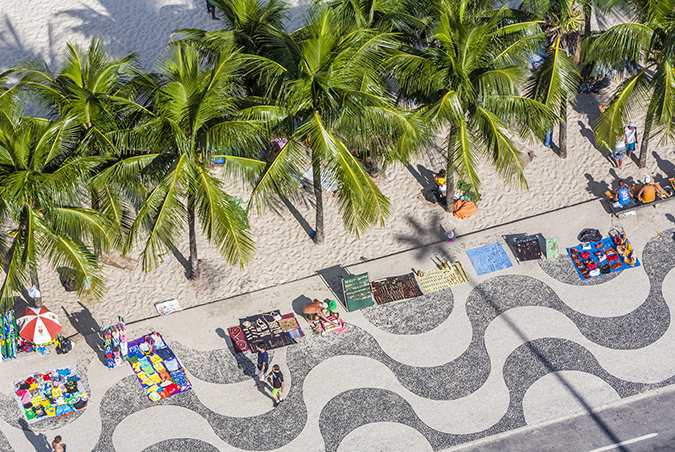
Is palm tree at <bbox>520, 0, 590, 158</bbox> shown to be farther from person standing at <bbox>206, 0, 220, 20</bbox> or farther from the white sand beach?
person standing at <bbox>206, 0, 220, 20</bbox>

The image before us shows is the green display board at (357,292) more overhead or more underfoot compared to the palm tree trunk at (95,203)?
more underfoot

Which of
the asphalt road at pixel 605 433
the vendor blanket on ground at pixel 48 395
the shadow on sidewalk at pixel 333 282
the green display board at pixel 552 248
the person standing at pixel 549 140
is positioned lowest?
the asphalt road at pixel 605 433

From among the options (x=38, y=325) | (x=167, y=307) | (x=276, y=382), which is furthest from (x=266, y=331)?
(x=38, y=325)

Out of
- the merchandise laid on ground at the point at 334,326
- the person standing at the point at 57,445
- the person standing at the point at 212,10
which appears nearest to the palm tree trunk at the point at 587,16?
the merchandise laid on ground at the point at 334,326

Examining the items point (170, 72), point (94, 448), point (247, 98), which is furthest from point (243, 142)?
point (94, 448)

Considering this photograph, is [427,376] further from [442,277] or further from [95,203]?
[95,203]

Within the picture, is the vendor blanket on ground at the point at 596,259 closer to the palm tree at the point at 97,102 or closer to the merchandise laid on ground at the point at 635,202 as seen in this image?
the merchandise laid on ground at the point at 635,202
